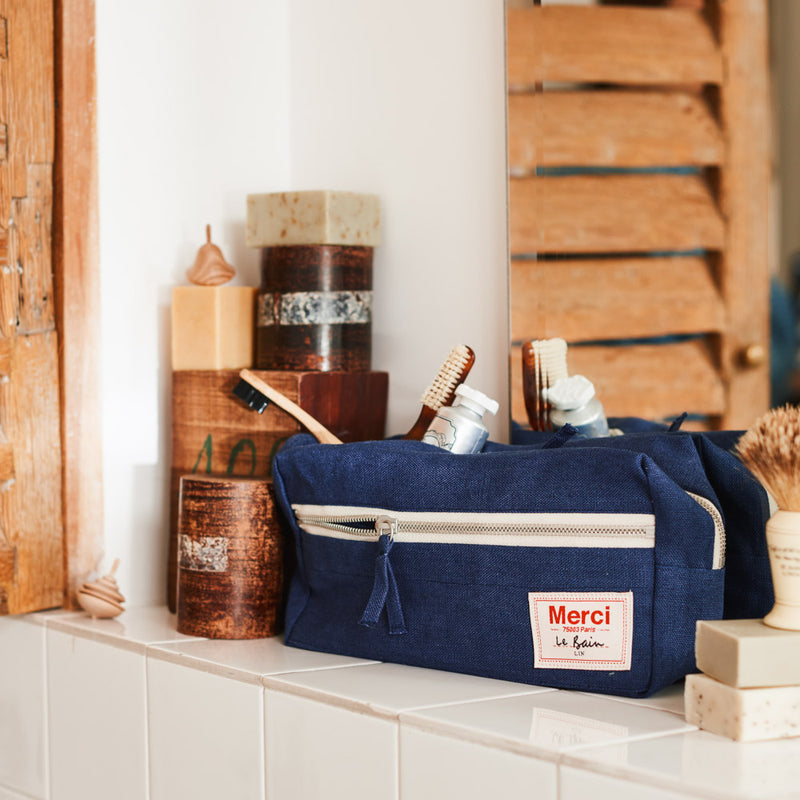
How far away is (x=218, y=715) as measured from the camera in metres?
0.83

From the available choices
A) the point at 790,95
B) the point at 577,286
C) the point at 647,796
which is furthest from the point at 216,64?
the point at 647,796

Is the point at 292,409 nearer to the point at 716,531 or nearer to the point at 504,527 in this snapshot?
the point at 504,527

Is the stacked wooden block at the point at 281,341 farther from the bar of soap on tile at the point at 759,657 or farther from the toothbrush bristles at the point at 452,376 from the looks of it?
the bar of soap on tile at the point at 759,657

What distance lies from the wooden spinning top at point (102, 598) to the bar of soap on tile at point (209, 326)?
210 mm

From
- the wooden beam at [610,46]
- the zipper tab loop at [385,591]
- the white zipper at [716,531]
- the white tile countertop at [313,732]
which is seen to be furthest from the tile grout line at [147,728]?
the wooden beam at [610,46]

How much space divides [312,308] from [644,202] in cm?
31

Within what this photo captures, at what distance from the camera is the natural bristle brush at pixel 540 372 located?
3.09 ft

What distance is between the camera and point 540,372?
95 cm

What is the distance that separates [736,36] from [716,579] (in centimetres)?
44

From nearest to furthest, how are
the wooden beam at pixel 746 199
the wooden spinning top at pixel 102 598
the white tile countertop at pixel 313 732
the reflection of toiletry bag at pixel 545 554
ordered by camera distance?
the white tile countertop at pixel 313 732, the reflection of toiletry bag at pixel 545 554, the wooden beam at pixel 746 199, the wooden spinning top at pixel 102 598

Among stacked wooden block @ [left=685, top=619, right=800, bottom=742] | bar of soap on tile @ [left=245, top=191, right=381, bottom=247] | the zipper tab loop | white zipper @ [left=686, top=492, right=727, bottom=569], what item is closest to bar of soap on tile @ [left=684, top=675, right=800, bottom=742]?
stacked wooden block @ [left=685, top=619, right=800, bottom=742]

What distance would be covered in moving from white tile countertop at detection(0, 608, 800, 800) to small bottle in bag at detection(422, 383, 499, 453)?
0.58 ft

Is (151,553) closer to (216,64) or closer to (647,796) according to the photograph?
(216,64)

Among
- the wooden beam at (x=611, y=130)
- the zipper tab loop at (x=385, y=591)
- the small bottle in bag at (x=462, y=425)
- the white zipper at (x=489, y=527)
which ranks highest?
the wooden beam at (x=611, y=130)
